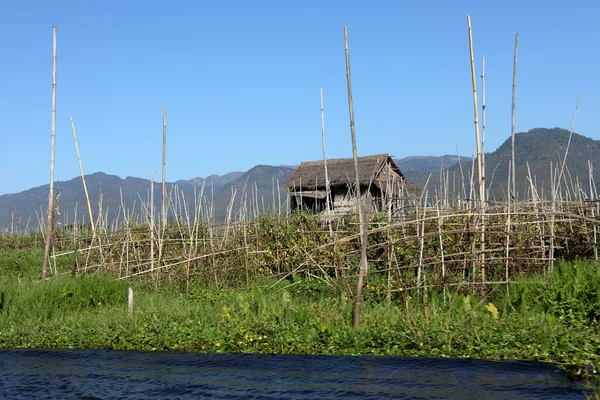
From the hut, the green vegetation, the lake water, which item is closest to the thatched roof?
the hut

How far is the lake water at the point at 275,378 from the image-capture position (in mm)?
5730

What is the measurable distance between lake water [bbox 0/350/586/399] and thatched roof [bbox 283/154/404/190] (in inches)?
569

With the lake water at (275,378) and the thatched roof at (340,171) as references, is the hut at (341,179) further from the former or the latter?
the lake water at (275,378)

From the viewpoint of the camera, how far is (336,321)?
7.47m

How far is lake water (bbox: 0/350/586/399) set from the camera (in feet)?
18.8

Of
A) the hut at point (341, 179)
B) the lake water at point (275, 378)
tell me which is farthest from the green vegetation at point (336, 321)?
the hut at point (341, 179)

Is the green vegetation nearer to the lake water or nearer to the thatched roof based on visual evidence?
the lake water

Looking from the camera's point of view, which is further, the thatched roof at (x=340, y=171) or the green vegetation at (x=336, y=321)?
the thatched roof at (x=340, y=171)

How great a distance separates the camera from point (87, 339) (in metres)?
7.63

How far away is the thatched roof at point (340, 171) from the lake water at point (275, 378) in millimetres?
14444

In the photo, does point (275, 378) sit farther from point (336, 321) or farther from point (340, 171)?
point (340, 171)

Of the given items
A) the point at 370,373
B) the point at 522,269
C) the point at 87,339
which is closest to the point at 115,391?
the point at 87,339

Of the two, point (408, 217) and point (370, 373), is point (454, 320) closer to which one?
point (370, 373)

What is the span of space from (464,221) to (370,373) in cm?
336
